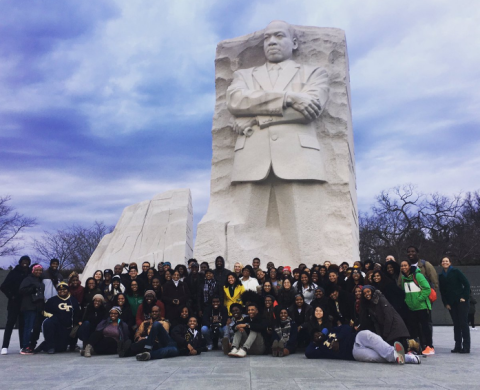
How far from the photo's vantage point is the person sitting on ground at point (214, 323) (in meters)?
5.66

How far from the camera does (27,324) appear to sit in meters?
5.69

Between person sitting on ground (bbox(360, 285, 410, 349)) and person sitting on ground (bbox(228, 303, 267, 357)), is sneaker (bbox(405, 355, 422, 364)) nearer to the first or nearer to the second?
person sitting on ground (bbox(360, 285, 410, 349))

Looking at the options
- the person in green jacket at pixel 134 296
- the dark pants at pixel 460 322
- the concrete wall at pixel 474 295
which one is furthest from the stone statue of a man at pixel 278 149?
the concrete wall at pixel 474 295

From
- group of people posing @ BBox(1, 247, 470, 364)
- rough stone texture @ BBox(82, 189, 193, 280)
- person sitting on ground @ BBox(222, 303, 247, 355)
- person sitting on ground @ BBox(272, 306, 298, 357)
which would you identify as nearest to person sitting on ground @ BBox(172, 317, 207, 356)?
Answer: group of people posing @ BBox(1, 247, 470, 364)

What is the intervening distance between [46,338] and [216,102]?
5087 millimetres

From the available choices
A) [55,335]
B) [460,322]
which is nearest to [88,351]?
[55,335]

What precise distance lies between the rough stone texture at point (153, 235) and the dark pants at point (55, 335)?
5.75 metres

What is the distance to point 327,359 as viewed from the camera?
4719 mm

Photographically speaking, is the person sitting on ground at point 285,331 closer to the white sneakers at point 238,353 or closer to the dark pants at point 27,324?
the white sneakers at point 238,353

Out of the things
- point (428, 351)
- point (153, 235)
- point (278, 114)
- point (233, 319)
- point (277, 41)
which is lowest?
point (428, 351)

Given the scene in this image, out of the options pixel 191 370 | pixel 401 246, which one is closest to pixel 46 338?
pixel 191 370

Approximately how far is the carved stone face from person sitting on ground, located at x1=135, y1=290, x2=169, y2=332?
15.0ft

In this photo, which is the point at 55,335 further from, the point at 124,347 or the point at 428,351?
the point at 428,351

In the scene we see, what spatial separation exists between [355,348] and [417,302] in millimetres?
923
